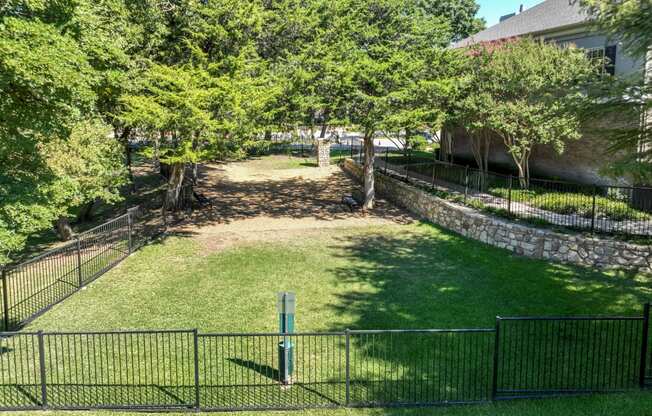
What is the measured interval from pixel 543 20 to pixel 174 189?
56.4ft

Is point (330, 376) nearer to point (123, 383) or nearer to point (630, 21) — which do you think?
point (123, 383)

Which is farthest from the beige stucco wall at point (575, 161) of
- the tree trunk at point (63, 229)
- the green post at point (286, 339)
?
the tree trunk at point (63, 229)

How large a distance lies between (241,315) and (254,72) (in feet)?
34.7

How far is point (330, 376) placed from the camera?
31.0 feet

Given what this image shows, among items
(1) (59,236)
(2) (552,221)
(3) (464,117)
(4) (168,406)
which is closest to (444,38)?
(3) (464,117)

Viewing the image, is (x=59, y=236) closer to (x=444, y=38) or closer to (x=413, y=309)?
(x=413, y=309)

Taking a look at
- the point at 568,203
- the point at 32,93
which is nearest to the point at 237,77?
the point at 32,93

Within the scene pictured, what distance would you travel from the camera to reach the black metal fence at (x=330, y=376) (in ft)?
28.0

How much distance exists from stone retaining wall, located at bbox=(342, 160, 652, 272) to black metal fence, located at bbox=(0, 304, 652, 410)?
4678mm

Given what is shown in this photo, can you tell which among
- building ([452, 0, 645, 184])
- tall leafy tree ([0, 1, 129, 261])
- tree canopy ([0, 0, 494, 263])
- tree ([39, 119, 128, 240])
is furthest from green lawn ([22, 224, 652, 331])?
building ([452, 0, 645, 184])

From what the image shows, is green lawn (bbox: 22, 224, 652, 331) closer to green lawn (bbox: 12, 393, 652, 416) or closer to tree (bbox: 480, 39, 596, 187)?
green lawn (bbox: 12, 393, 652, 416)

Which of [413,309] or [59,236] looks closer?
[413,309]

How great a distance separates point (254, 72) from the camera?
65.2 feet

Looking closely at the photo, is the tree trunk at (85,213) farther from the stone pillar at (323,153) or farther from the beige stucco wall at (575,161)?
the beige stucco wall at (575,161)
